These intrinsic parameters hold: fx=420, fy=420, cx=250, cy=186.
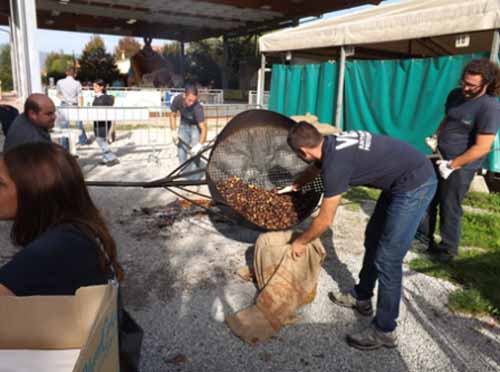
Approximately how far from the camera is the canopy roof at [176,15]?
16.3 metres

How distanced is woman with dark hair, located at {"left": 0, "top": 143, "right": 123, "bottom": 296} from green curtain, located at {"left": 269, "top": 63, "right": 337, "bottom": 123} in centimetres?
746

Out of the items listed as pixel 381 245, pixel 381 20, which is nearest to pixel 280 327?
pixel 381 245

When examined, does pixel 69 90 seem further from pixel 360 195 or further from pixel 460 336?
pixel 460 336

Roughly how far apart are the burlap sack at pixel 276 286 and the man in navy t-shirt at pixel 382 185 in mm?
307

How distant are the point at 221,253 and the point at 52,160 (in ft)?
9.54

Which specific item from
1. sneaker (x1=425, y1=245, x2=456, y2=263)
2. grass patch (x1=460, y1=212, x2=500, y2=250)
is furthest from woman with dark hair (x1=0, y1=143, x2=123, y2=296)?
grass patch (x1=460, y1=212, x2=500, y2=250)

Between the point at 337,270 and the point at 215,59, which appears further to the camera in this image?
the point at 215,59

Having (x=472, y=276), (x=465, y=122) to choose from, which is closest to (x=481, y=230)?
(x=472, y=276)

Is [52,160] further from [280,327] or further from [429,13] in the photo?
[429,13]

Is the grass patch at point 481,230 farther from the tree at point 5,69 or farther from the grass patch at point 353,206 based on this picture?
the tree at point 5,69

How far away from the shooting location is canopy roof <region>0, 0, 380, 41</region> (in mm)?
16328

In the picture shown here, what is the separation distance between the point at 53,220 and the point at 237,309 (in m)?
2.01

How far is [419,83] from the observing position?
22.0 ft

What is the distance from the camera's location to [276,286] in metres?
2.90
